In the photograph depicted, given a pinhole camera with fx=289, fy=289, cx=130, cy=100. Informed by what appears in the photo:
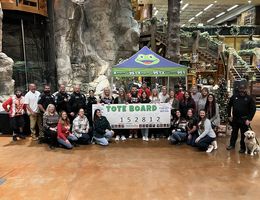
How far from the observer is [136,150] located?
7207 millimetres

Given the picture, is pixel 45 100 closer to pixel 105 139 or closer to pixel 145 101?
pixel 105 139

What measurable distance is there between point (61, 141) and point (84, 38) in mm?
10816

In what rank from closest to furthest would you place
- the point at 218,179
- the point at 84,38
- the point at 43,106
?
the point at 218,179 → the point at 43,106 → the point at 84,38

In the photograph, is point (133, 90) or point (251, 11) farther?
point (251, 11)

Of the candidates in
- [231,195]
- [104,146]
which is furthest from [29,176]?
[231,195]

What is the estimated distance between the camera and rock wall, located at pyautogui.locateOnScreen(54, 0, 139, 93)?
1558 centimetres

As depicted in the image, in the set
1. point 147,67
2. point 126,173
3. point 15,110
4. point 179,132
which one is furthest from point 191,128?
point 15,110

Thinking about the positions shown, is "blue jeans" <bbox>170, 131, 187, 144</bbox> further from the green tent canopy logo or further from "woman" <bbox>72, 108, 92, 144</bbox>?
the green tent canopy logo

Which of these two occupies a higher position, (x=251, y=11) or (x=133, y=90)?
(x=251, y=11)

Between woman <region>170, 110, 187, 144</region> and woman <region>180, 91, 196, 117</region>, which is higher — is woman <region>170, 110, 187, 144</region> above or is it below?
below

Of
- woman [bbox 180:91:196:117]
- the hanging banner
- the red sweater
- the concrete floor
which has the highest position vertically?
woman [bbox 180:91:196:117]

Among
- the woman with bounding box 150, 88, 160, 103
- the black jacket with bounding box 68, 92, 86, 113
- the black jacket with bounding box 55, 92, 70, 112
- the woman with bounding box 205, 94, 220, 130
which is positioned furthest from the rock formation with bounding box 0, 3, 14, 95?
the woman with bounding box 205, 94, 220, 130

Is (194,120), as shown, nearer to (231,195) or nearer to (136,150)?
(136,150)

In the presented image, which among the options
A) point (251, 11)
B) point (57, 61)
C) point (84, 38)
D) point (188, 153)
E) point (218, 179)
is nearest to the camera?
point (218, 179)
